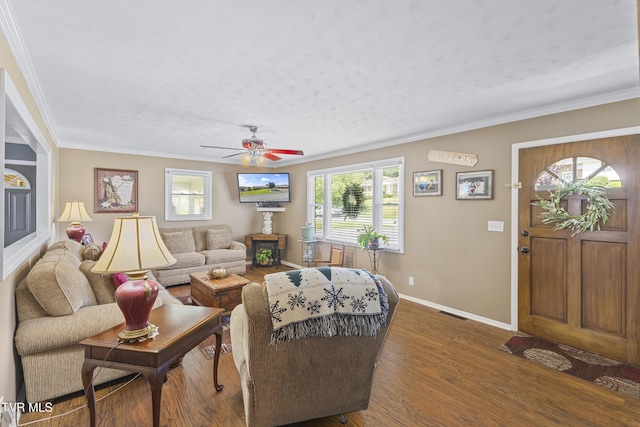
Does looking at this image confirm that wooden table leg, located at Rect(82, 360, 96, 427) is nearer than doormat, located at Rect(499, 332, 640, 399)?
Yes

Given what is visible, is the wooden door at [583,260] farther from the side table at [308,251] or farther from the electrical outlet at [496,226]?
the side table at [308,251]

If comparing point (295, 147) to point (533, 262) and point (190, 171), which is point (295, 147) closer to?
point (190, 171)

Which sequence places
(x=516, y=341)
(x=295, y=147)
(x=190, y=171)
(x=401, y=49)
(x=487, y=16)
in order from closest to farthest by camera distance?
1. (x=487, y=16)
2. (x=401, y=49)
3. (x=516, y=341)
4. (x=295, y=147)
5. (x=190, y=171)

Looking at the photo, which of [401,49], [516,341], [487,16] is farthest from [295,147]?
[516,341]

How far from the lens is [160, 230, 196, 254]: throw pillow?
5.46m

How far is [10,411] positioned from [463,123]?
464 centimetres

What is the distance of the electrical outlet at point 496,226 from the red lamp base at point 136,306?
3.50 meters

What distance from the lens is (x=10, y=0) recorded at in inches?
58.6

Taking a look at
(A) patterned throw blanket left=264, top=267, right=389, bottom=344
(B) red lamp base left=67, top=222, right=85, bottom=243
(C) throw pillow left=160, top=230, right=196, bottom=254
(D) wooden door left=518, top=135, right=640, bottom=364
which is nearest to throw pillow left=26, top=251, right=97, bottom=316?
(A) patterned throw blanket left=264, top=267, right=389, bottom=344

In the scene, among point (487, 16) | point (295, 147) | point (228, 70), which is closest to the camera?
point (487, 16)

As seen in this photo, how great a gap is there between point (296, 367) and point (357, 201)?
3867 mm

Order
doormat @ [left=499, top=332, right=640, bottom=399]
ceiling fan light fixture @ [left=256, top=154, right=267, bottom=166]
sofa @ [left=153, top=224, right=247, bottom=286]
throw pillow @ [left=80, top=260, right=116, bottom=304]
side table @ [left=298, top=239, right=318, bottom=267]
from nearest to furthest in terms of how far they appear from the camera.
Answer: doormat @ [left=499, top=332, right=640, bottom=399]
throw pillow @ [left=80, top=260, right=116, bottom=304]
ceiling fan light fixture @ [left=256, top=154, right=267, bottom=166]
sofa @ [left=153, top=224, right=247, bottom=286]
side table @ [left=298, top=239, right=318, bottom=267]

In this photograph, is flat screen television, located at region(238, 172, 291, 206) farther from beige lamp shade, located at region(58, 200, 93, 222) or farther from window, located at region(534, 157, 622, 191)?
window, located at region(534, 157, 622, 191)

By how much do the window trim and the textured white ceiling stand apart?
15.4 inches
